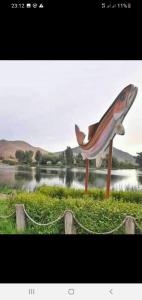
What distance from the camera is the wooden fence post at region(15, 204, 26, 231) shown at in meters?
2.32

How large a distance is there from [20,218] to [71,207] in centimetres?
27

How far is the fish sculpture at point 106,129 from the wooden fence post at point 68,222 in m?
0.30

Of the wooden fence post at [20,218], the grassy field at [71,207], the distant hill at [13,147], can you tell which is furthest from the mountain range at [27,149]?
the wooden fence post at [20,218]

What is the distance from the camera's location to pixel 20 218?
2.35m

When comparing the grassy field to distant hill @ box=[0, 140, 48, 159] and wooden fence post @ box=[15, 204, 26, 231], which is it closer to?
wooden fence post @ box=[15, 204, 26, 231]

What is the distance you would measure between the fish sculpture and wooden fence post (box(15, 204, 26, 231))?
43 cm

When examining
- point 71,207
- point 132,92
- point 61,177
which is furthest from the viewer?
point 61,177

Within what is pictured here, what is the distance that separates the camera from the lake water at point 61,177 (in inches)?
93.9

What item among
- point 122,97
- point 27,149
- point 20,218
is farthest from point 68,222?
point 122,97

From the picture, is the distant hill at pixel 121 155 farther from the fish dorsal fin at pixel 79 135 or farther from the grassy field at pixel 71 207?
the grassy field at pixel 71 207

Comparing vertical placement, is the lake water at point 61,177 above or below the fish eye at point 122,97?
below

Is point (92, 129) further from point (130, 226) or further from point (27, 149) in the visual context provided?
point (130, 226)

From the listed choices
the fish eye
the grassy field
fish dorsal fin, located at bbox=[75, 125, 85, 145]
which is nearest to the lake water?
the grassy field
